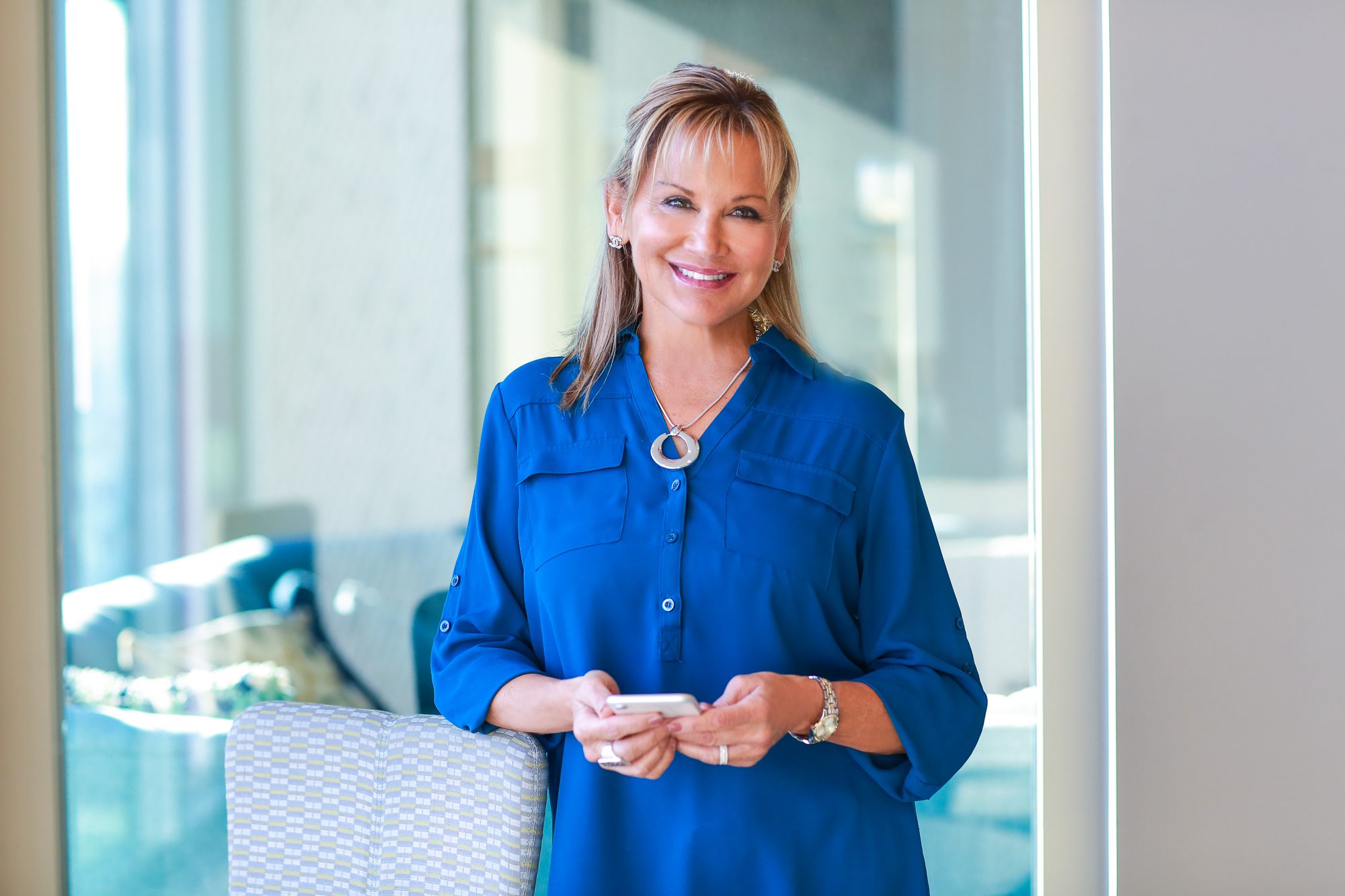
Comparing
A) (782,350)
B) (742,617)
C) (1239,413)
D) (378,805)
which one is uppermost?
(782,350)

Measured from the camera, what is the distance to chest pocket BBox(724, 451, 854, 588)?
154cm

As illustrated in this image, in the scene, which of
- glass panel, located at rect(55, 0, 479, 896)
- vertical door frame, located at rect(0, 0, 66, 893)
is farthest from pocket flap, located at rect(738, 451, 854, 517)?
vertical door frame, located at rect(0, 0, 66, 893)

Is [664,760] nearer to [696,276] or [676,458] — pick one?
[676,458]

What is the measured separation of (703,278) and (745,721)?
58cm

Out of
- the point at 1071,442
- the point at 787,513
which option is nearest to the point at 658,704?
the point at 787,513

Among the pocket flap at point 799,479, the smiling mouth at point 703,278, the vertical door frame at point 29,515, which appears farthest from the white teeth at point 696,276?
the vertical door frame at point 29,515

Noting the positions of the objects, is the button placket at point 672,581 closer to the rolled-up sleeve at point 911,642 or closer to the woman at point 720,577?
the woman at point 720,577

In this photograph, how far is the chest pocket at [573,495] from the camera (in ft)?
5.12

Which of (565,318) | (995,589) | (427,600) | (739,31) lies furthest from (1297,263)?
(427,600)

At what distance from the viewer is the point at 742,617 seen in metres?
1.52

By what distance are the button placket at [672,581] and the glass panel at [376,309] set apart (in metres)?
0.86

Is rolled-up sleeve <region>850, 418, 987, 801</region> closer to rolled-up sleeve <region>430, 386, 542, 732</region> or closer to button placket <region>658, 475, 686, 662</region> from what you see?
button placket <region>658, 475, 686, 662</region>

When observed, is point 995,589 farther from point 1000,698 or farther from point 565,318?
point 565,318

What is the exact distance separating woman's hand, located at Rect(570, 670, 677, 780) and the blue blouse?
0.49 feet
